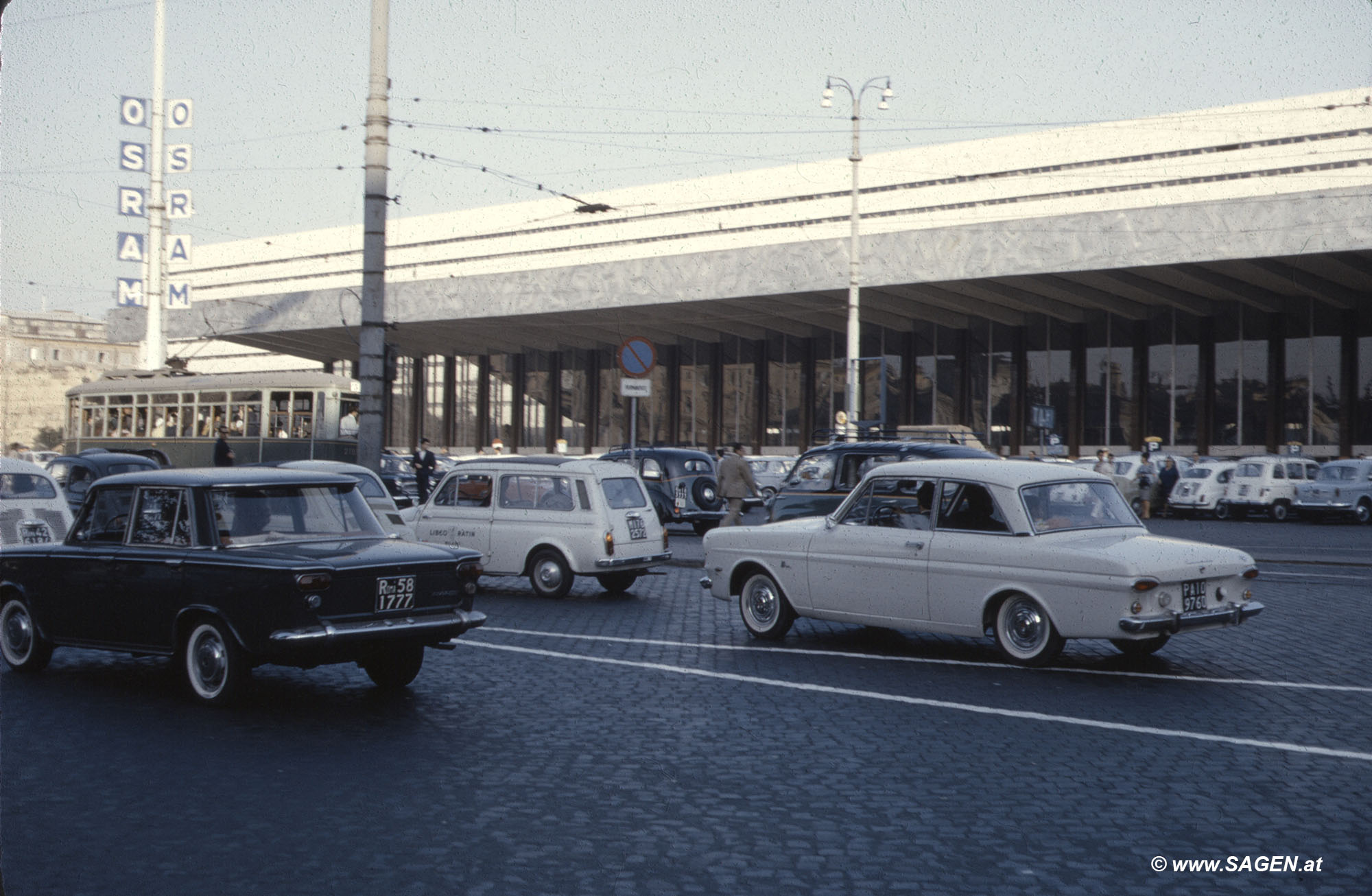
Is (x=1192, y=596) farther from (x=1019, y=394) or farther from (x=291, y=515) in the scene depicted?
(x=1019, y=394)

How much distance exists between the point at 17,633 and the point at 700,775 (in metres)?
5.55

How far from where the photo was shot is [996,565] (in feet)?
32.1

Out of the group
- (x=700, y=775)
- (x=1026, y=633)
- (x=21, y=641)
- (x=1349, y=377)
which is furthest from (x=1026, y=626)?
(x=1349, y=377)

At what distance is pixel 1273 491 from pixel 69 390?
31278 millimetres

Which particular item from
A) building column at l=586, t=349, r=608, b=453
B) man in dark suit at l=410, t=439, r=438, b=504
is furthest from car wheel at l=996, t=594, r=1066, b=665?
building column at l=586, t=349, r=608, b=453

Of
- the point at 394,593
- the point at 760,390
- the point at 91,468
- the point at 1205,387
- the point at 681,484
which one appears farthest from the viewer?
the point at 760,390

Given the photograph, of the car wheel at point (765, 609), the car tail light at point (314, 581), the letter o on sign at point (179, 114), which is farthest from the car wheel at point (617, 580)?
the letter o on sign at point (179, 114)

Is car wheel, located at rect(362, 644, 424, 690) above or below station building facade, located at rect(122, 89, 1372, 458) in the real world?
below

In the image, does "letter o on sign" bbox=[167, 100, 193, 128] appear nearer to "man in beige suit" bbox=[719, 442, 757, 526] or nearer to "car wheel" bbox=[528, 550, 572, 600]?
"man in beige suit" bbox=[719, 442, 757, 526]

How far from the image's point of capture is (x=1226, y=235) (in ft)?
128

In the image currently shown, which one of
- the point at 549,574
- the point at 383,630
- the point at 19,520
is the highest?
the point at 19,520

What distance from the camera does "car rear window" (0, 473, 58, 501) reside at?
44.9ft

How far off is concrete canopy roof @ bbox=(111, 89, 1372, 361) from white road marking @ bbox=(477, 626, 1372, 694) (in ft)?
72.0

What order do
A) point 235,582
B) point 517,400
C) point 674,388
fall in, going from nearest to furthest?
1. point 235,582
2. point 674,388
3. point 517,400
